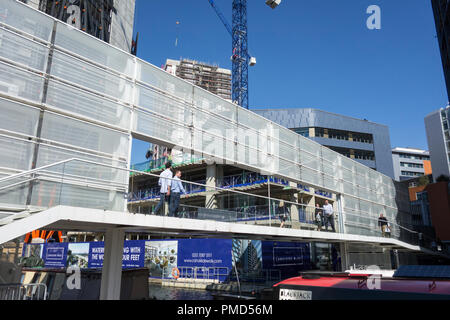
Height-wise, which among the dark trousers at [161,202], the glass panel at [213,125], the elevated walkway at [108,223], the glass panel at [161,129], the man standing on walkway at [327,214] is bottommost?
the elevated walkway at [108,223]

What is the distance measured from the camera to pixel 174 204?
10.0 m

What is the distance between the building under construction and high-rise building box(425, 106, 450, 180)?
71064mm

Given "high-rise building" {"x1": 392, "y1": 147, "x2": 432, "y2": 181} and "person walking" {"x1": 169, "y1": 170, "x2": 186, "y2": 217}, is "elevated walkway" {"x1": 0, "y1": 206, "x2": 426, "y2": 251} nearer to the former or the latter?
"person walking" {"x1": 169, "y1": 170, "x2": 186, "y2": 217}

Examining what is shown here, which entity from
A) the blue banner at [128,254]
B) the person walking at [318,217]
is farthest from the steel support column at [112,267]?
the blue banner at [128,254]

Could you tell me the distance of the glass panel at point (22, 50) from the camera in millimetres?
9016

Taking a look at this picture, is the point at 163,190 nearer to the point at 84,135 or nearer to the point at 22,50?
the point at 84,135

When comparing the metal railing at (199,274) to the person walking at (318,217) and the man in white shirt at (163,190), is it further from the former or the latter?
the man in white shirt at (163,190)

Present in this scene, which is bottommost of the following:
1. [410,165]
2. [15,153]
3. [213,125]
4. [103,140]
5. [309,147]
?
[15,153]

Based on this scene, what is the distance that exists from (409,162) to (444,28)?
85184mm

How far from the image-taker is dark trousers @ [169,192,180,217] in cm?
995

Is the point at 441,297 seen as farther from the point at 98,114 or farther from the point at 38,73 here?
the point at 38,73

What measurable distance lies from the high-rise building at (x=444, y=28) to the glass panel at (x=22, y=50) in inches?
1180

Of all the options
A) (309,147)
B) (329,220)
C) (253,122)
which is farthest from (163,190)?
(309,147)
